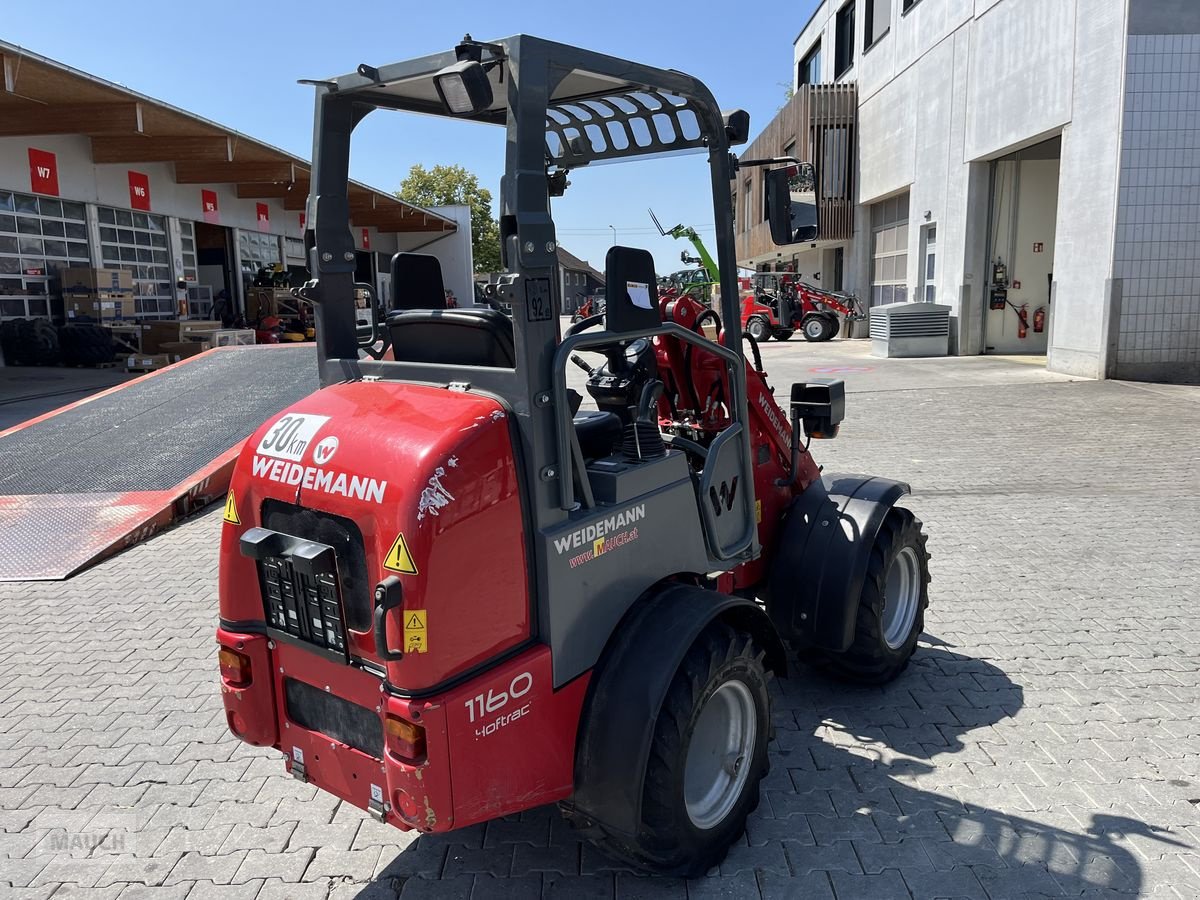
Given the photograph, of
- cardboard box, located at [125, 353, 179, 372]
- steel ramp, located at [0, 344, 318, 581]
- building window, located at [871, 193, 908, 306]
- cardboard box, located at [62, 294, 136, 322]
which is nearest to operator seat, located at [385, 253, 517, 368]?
steel ramp, located at [0, 344, 318, 581]

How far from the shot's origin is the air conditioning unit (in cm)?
2069

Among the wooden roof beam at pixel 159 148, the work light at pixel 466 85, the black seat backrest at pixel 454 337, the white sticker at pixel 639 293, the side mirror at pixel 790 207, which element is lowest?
the black seat backrest at pixel 454 337

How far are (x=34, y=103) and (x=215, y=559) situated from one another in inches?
564

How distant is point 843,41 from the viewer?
31.0 meters

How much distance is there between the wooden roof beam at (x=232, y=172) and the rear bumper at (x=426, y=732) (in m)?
22.5

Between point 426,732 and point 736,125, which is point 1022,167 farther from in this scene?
point 426,732

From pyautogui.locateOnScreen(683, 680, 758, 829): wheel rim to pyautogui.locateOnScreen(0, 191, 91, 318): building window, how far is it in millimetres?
19306

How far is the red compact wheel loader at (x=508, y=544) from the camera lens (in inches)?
94.6

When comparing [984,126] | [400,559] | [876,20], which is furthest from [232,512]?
[876,20]

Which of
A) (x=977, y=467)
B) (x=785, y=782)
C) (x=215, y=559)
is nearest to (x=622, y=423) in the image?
(x=785, y=782)

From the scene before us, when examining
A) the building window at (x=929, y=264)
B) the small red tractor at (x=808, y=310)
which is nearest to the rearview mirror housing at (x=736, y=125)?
the building window at (x=929, y=264)

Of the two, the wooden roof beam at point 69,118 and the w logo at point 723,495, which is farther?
the wooden roof beam at point 69,118

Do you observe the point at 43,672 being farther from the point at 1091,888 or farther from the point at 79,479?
the point at 1091,888

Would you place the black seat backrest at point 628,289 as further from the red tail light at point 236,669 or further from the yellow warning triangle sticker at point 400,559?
the red tail light at point 236,669
